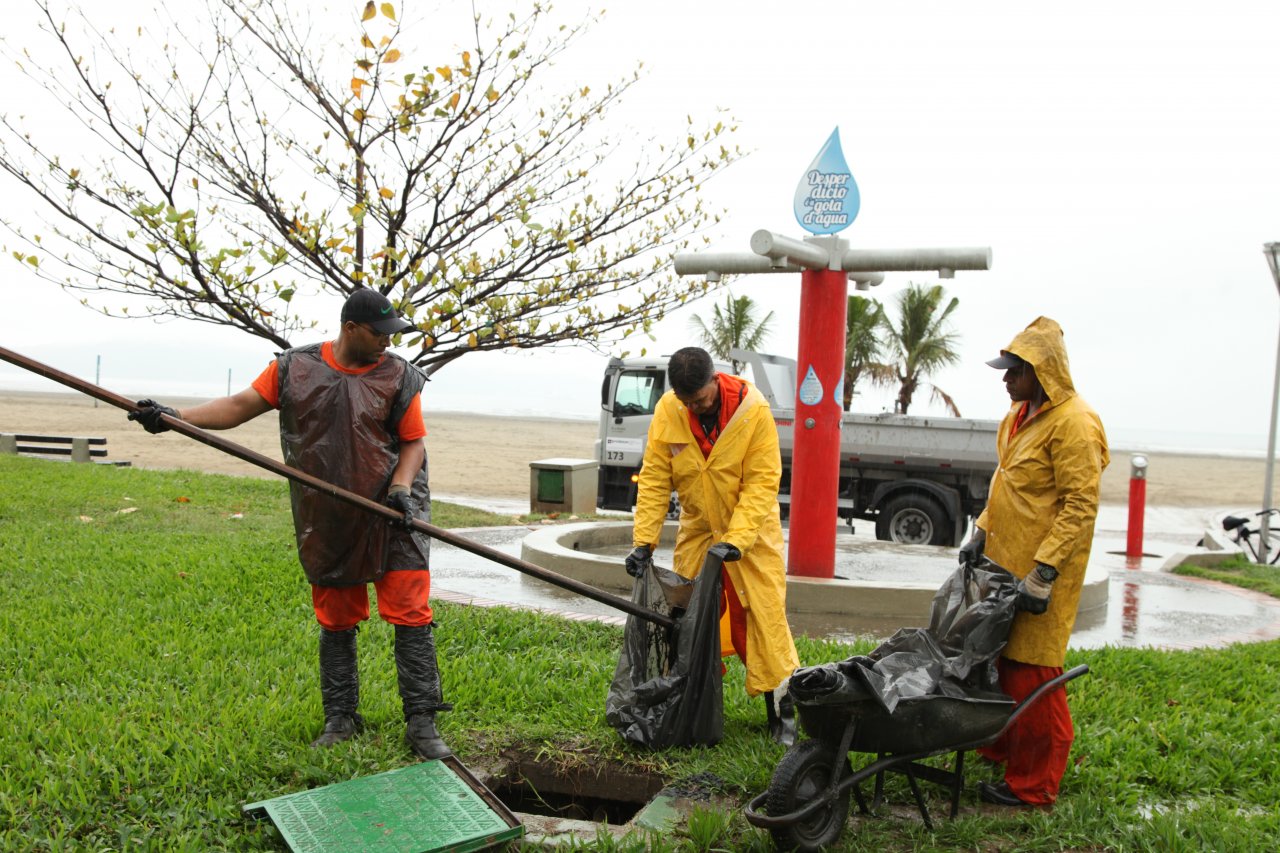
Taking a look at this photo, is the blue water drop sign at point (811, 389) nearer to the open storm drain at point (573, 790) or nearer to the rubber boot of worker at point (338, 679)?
the open storm drain at point (573, 790)

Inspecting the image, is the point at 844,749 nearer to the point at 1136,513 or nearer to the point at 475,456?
the point at 1136,513

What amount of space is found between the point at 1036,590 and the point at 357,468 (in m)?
2.54

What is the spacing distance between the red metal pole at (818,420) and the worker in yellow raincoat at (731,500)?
370 cm

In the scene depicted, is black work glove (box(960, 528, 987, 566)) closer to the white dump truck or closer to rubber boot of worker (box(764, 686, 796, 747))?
rubber boot of worker (box(764, 686, 796, 747))

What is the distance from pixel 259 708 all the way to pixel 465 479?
800 inches

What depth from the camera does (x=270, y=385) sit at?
405 cm

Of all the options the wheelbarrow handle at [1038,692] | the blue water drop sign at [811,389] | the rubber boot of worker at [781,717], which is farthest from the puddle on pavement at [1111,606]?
the wheelbarrow handle at [1038,692]

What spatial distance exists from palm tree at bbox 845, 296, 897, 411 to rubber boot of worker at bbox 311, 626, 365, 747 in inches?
926

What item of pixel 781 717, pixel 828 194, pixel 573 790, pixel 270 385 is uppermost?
pixel 828 194

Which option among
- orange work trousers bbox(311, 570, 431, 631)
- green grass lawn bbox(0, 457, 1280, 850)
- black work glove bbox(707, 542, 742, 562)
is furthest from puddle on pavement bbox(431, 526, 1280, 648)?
orange work trousers bbox(311, 570, 431, 631)

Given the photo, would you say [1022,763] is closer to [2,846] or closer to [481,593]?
[2,846]

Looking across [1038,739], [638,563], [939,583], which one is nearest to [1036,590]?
[1038,739]

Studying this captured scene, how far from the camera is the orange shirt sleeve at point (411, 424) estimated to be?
13.7ft

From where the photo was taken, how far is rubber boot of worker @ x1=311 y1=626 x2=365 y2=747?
428 cm
